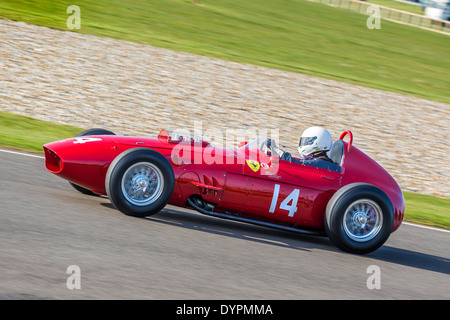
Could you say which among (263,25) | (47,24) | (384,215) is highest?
(263,25)

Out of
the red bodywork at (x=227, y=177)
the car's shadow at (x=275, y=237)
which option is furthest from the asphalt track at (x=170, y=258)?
the red bodywork at (x=227, y=177)

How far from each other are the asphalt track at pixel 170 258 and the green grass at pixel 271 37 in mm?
11969

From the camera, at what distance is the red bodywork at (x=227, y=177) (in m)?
6.54

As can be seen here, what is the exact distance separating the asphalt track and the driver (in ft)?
3.24

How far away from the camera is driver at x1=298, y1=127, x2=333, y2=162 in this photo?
23.9ft

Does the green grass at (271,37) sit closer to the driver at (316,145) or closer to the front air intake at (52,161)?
the driver at (316,145)

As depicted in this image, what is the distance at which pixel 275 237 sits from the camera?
715 centimetres

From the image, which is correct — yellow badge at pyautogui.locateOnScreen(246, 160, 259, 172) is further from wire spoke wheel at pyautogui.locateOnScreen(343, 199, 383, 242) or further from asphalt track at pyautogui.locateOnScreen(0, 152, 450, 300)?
wire spoke wheel at pyautogui.locateOnScreen(343, 199, 383, 242)

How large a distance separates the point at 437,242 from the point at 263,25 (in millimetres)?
19141

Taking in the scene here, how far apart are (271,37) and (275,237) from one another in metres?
17.7

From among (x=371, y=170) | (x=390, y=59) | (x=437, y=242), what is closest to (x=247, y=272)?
(x=371, y=170)

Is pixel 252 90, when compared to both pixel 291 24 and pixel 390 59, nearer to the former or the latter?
pixel 390 59

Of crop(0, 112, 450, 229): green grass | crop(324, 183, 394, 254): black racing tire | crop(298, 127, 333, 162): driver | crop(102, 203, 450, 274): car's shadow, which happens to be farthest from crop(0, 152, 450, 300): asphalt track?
crop(0, 112, 450, 229): green grass

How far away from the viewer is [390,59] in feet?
81.8
